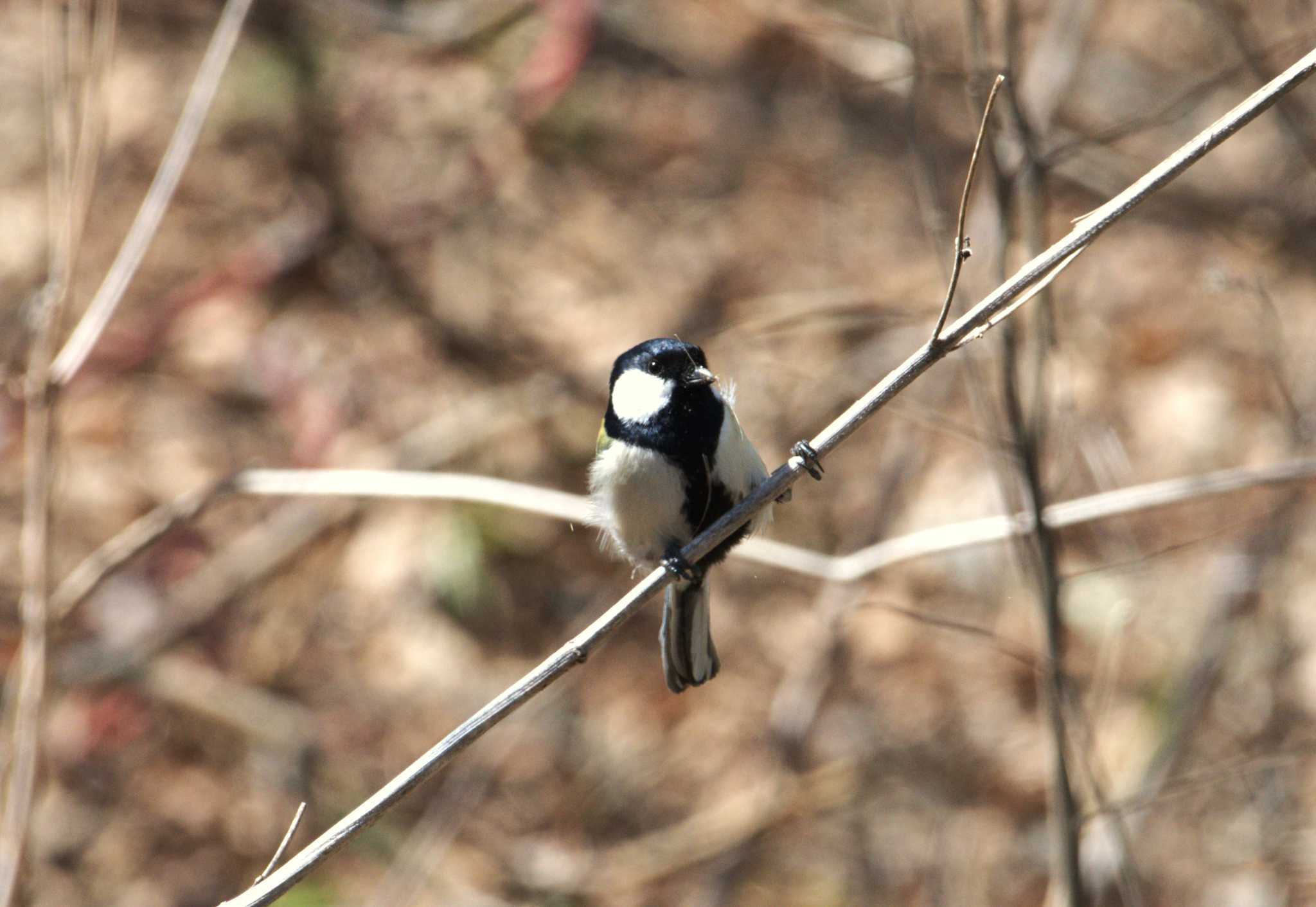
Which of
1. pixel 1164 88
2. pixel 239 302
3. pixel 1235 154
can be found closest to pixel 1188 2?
pixel 1164 88

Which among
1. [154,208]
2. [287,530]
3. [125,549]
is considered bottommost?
[125,549]

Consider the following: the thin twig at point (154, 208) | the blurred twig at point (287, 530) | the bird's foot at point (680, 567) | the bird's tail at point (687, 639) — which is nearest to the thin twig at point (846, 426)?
the bird's foot at point (680, 567)

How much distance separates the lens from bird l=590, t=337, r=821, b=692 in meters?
2.64

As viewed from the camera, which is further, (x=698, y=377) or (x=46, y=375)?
(x=698, y=377)

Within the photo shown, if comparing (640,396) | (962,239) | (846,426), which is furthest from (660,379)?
(962,239)

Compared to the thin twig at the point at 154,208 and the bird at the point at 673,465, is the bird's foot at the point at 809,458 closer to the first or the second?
the bird at the point at 673,465

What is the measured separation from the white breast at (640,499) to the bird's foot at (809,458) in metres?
0.51

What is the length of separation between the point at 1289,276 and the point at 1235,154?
0.66 meters

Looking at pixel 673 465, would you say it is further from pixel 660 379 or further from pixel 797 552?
pixel 797 552

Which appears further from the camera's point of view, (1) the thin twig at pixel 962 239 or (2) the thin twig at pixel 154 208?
(2) the thin twig at pixel 154 208

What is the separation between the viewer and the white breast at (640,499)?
266 cm

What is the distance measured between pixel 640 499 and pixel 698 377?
315 mm

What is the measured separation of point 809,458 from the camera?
2066mm

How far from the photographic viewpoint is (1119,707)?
183 inches
